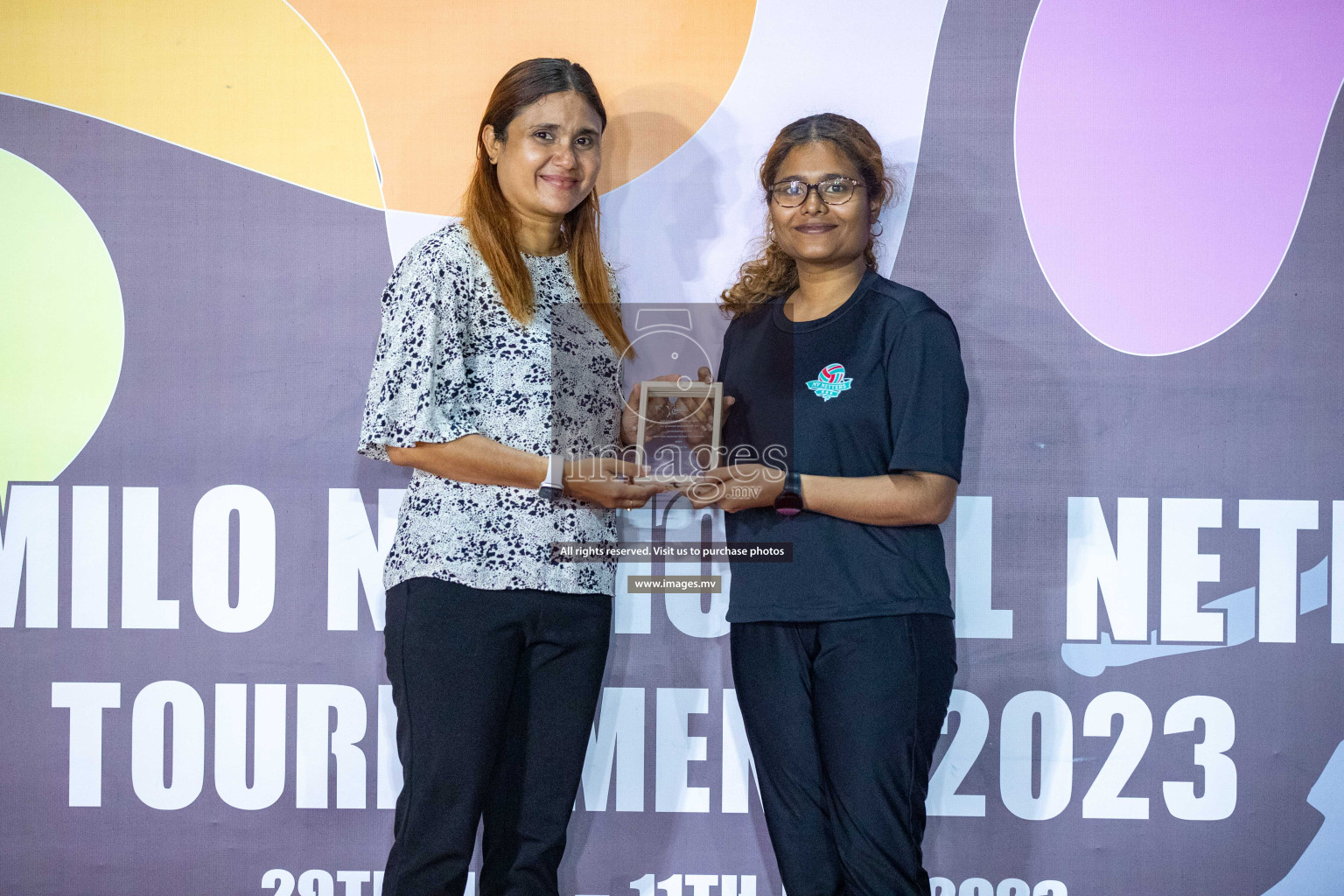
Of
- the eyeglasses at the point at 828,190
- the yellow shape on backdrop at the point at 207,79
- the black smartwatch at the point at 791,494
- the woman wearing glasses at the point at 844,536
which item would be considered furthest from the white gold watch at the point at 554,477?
the yellow shape on backdrop at the point at 207,79

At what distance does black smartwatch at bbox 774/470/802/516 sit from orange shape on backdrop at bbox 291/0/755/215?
99cm

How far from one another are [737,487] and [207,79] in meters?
1.70

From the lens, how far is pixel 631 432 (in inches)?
73.3

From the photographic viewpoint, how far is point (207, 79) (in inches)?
91.0

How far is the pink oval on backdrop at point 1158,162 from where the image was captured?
2.31 meters

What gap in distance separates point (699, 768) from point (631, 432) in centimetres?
97

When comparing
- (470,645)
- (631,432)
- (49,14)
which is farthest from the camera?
(49,14)

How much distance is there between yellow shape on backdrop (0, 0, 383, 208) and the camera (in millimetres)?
2307

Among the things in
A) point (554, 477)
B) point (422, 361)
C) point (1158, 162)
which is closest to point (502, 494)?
point (554, 477)

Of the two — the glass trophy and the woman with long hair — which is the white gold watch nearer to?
the woman with long hair

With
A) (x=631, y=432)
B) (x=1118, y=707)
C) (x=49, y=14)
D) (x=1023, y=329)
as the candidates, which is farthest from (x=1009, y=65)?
(x=49, y=14)

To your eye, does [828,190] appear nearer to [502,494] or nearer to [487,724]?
[502,494]

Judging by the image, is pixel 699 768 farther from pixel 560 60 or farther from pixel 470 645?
pixel 560 60

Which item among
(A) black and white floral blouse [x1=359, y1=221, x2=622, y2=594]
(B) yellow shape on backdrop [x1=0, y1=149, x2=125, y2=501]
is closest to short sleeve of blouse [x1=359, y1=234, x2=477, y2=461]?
(A) black and white floral blouse [x1=359, y1=221, x2=622, y2=594]
